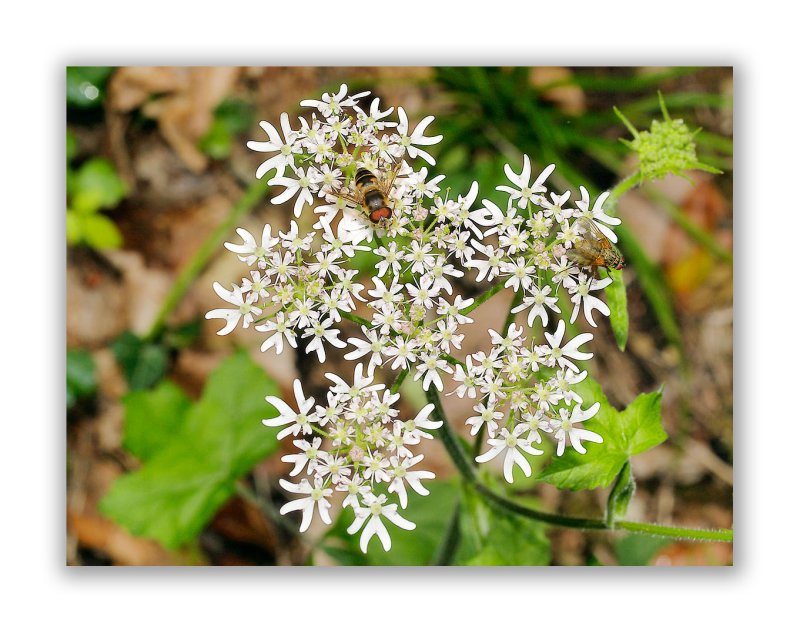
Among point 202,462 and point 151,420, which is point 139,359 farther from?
point 202,462

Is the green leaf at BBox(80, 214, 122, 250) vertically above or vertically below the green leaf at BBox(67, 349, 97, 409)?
above

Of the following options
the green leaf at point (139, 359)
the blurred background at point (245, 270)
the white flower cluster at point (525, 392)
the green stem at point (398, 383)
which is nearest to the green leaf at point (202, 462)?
the blurred background at point (245, 270)

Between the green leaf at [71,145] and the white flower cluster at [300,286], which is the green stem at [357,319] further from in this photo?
the green leaf at [71,145]

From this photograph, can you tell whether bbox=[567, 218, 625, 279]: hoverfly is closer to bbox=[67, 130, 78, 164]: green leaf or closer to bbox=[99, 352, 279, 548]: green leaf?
bbox=[99, 352, 279, 548]: green leaf

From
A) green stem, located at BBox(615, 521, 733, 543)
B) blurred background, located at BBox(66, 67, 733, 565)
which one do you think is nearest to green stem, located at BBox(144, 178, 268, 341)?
blurred background, located at BBox(66, 67, 733, 565)
